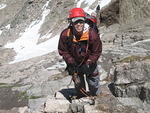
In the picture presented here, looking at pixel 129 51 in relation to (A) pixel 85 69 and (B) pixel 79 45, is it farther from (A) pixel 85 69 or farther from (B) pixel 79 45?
(B) pixel 79 45

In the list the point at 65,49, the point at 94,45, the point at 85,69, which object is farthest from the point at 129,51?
the point at 65,49

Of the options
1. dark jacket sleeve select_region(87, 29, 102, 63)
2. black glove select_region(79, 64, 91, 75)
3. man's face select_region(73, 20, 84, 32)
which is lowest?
black glove select_region(79, 64, 91, 75)

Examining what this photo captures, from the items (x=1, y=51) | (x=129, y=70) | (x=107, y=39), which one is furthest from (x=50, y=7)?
(x=129, y=70)

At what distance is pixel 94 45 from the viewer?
8.06 metres

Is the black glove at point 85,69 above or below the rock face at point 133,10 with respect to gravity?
above

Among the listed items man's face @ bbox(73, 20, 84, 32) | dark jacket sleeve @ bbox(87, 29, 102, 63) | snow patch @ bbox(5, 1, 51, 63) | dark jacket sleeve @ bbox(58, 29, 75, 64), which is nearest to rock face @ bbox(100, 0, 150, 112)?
dark jacket sleeve @ bbox(87, 29, 102, 63)

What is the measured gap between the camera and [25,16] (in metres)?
49.2

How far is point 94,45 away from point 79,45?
43 centimetres

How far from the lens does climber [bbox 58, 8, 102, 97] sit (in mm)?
7898

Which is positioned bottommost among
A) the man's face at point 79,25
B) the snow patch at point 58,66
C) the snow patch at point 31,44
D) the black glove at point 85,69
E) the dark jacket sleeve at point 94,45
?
the snow patch at point 31,44

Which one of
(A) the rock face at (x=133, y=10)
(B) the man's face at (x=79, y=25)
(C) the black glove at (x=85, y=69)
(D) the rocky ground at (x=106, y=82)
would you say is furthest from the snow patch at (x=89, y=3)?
(B) the man's face at (x=79, y=25)

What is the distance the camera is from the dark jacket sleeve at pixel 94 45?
8.00m

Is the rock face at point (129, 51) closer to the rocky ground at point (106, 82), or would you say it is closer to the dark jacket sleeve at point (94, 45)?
the rocky ground at point (106, 82)

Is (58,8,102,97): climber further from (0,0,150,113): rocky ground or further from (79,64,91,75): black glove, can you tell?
(0,0,150,113): rocky ground
